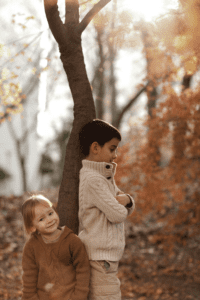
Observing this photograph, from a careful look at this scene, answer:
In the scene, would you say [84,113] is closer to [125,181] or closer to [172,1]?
[172,1]

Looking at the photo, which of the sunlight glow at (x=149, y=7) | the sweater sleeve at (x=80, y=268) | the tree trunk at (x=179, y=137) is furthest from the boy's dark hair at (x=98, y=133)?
the tree trunk at (x=179, y=137)

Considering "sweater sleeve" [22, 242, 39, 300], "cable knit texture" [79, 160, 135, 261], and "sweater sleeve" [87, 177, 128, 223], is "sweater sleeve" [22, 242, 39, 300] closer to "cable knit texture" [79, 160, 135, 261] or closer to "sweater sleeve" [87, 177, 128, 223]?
"cable knit texture" [79, 160, 135, 261]

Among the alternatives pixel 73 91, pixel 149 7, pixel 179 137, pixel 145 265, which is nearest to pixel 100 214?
pixel 73 91

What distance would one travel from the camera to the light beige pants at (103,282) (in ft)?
7.97

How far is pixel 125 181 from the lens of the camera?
7.20 m

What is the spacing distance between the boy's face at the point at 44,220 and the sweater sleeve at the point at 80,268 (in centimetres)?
19

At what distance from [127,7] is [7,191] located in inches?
490

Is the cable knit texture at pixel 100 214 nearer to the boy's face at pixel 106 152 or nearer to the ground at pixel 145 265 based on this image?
the boy's face at pixel 106 152

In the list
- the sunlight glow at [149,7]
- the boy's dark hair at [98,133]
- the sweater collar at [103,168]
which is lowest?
the sweater collar at [103,168]

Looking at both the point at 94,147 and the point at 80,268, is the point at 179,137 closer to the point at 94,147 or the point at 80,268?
the point at 94,147

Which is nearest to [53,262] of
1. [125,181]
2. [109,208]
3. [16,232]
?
[109,208]

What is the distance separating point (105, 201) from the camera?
241cm

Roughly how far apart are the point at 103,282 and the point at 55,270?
1.21 feet

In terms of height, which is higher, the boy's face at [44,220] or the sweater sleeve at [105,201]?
the sweater sleeve at [105,201]
